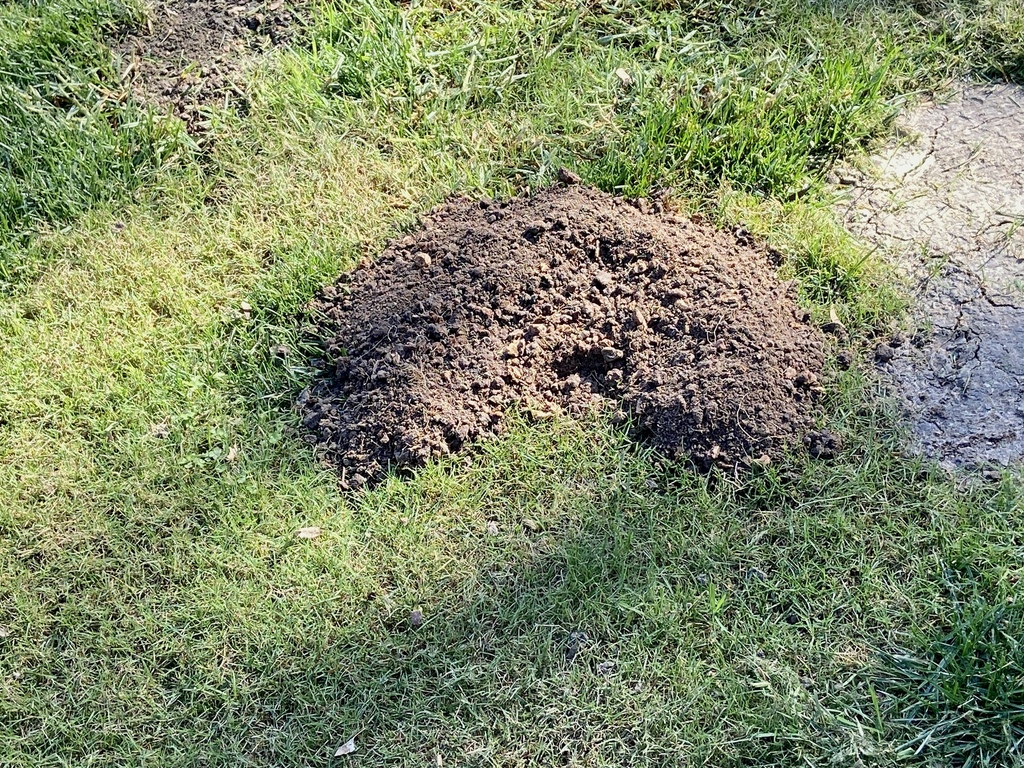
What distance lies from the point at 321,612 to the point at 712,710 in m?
1.19

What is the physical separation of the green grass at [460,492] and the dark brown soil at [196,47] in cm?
18

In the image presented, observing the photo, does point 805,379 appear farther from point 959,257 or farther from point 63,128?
point 63,128

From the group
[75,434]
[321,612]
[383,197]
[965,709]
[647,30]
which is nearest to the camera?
[965,709]

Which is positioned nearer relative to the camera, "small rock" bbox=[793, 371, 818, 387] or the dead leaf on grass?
the dead leaf on grass

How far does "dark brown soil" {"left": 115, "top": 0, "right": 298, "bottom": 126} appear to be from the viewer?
418 centimetres

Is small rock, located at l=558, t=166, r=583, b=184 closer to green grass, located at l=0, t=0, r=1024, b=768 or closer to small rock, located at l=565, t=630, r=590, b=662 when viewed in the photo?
green grass, located at l=0, t=0, r=1024, b=768

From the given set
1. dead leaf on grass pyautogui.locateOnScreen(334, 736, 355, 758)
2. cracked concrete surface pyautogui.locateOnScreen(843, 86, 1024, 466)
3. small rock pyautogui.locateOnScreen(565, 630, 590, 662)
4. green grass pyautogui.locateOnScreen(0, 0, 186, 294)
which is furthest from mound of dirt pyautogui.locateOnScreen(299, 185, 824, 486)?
green grass pyautogui.locateOnScreen(0, 0, 186, 294)

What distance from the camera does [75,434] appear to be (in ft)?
11.2

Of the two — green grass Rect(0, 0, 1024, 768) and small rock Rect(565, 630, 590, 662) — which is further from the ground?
green grass Rect(0, 0, 1024, 768)

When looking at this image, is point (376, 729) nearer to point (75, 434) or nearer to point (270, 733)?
point (270, 733)

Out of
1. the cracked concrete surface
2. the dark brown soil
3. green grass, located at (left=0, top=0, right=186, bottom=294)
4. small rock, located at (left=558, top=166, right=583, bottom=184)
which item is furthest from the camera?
the dark brown soil

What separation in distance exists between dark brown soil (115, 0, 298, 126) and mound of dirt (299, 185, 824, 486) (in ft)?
4.45

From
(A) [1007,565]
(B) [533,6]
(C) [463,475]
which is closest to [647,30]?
(B) [533,6]

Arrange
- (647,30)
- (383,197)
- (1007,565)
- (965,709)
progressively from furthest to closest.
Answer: (647,30), (383,197), (1007,565), (965,709)
